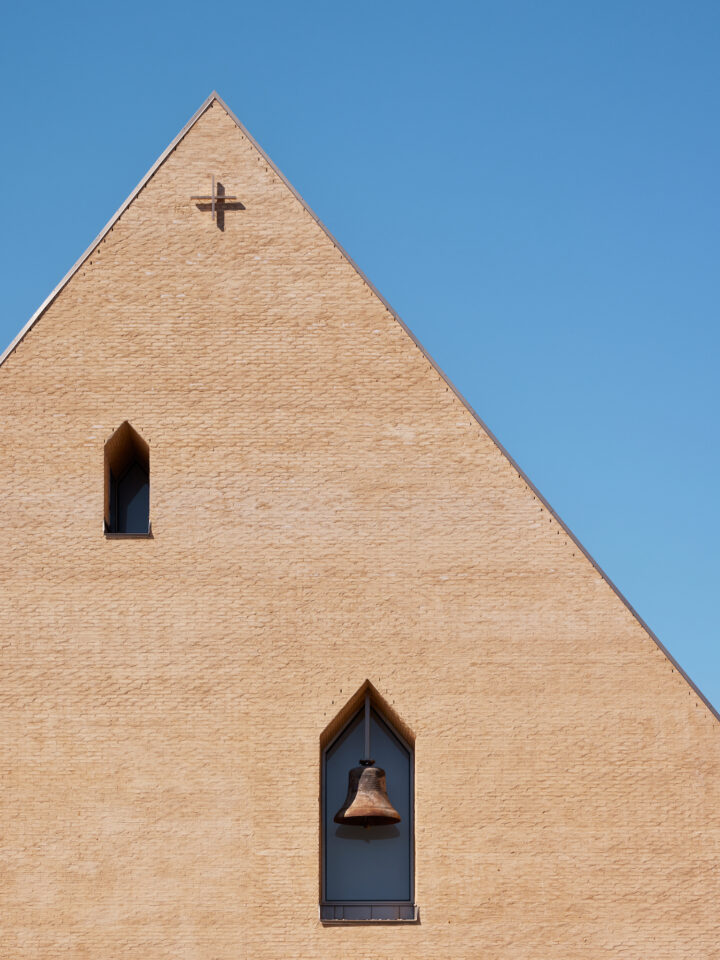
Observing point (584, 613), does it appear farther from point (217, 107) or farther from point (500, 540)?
point (217, 107)

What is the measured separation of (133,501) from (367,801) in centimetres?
459

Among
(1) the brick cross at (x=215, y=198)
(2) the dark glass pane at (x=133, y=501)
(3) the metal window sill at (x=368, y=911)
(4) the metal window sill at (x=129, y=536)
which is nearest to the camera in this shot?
(3) the metal window sill at (x=368, y=911)

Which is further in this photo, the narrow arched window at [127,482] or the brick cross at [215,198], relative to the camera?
the brick cross at [215,198]

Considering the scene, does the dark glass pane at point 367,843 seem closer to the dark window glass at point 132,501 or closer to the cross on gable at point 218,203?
the dark window glass at point 132,501

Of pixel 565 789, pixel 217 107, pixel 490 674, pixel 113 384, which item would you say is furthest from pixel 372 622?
pixel 217 107

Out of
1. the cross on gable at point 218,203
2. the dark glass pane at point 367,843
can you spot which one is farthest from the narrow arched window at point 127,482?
the dark glass pane at point 367,843

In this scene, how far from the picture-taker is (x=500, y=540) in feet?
62.0

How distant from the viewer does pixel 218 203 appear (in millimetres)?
19875

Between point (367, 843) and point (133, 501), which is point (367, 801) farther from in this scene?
point (133, 501)

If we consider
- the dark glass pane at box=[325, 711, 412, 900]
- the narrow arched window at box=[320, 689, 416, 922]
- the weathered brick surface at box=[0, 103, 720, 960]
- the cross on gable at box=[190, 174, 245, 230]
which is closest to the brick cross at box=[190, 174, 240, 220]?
the cross on gable at box=[190, 174, 245, 230]

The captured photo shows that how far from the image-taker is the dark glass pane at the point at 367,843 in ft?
59.5

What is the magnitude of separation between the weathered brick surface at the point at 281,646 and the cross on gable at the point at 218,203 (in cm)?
10

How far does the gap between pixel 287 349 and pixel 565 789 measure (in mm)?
5954

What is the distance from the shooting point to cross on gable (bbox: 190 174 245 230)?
1977 centimetres
